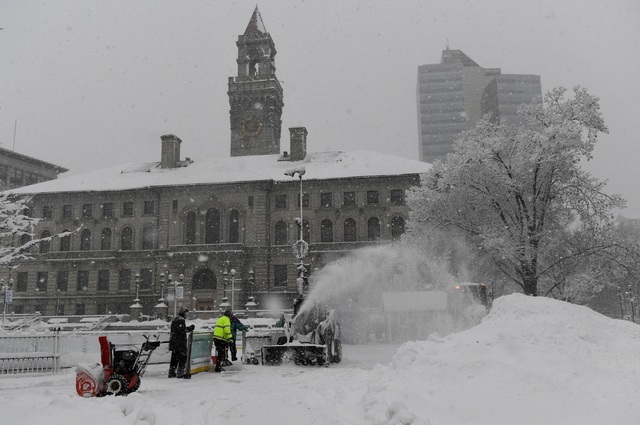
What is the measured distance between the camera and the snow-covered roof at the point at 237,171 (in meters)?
50.9

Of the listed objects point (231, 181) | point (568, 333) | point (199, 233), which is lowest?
point (568, 333)

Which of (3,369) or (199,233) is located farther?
(199,233)

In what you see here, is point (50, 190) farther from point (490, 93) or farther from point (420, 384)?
point (490, 93)

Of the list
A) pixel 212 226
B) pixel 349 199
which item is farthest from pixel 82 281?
pixel 349 199

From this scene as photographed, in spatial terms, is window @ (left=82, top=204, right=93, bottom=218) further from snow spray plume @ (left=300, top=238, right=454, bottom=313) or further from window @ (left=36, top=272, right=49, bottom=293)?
snow spray plume @ (left=300, top=238, right=454, bottom=313)

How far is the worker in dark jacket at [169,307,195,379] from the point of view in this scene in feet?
45.1

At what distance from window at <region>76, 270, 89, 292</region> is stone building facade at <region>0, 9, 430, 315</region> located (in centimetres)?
11

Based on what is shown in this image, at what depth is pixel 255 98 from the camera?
63.2 meters

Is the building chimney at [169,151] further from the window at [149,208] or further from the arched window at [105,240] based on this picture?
the arched window at [105,240]

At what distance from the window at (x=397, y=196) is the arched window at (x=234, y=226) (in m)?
14.6

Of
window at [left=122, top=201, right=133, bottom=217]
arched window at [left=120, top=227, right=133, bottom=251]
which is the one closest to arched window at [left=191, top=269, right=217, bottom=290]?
arched window at [left=120, top=227, right=133, bottom=251]

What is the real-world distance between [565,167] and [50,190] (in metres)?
49.7

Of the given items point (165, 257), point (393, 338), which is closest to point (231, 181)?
point (165, 257)

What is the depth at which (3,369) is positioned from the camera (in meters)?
15.1
